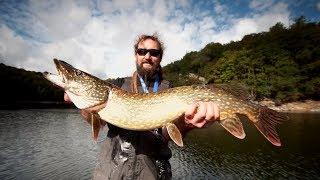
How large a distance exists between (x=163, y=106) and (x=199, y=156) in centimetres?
1767

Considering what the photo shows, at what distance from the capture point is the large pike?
3703 millimetres

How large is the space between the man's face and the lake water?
13389 mm

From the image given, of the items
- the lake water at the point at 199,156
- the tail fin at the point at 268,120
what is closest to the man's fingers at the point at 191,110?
the tail fin at the point at 268,120

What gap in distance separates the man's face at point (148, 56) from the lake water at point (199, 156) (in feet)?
43.9

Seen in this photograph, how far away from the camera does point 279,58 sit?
61.8 metres

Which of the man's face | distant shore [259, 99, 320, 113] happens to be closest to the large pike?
the man's face

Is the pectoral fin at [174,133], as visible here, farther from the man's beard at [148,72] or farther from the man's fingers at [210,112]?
the man's beard at [148,72]

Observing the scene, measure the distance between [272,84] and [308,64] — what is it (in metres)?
8.40

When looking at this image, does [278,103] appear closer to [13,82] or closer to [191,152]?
[191,152]

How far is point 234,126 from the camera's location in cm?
Answer: 377

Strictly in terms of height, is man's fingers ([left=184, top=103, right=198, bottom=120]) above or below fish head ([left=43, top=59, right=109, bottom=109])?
below

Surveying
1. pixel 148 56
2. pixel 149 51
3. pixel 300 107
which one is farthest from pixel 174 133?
pixel 300 107

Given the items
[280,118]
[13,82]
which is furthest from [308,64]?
[13,82]

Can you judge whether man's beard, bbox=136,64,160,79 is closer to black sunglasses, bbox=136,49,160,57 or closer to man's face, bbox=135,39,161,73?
man's face, bbox=135,39,161,73
